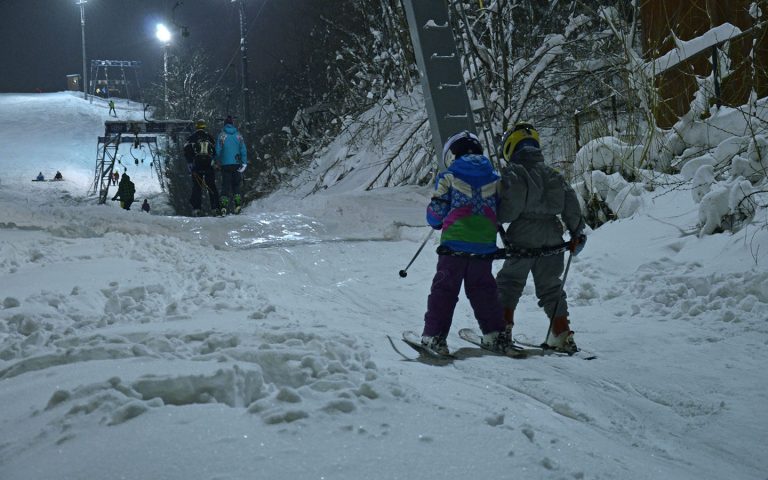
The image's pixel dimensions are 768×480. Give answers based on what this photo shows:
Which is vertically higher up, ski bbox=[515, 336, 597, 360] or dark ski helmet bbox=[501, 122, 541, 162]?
dark ski helmet bbox=[501, 122, 541, 162]

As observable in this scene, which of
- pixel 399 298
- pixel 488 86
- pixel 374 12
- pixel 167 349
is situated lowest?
pixel 399 298

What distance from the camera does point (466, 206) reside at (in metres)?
4.95

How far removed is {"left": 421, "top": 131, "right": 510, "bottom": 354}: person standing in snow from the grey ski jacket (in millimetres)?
168

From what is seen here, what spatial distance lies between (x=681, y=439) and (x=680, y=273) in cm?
404

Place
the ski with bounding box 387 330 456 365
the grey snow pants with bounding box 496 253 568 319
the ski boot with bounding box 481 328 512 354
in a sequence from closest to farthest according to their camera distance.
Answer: the ski with bounding box 387 330 456 365 < the ski boot with bounding box 481 328 512 354 < the grey snow pants with bounding box 496 253 568 319

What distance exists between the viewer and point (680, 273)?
7207 millimetres

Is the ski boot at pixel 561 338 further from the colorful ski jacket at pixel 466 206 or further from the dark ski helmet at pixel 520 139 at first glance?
the dark ski helmet at pixel 520 139

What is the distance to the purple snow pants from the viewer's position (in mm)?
4934

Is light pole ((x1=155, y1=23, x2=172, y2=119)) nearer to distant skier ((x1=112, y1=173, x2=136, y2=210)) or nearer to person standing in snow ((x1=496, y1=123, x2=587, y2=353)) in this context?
distant skier ((x1=112, y1=173, x2=136, y2=210))

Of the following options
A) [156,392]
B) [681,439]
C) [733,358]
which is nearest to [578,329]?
[733,358]

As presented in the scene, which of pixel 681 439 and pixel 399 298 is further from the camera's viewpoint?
pixel 399 298

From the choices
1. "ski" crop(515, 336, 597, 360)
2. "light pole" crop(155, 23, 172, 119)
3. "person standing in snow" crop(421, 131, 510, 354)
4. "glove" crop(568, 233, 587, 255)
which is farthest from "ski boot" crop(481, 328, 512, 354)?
"light pole" crop(155, 23, 172, 119)

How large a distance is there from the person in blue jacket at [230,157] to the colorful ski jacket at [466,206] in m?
9.63

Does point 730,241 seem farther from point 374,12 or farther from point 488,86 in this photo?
point 374,12
